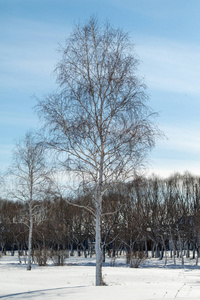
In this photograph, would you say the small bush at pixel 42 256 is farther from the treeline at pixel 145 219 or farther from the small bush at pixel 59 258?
the treeline at pixel 145 219

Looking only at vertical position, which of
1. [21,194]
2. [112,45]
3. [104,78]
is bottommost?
[21,194]

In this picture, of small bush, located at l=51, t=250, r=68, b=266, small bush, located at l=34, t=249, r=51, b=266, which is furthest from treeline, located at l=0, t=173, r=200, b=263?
small bush, located at l=34, t=249, r=51, b=266

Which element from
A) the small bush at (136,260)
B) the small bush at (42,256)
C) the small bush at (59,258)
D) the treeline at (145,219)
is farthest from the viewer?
the treeline at (145,219)

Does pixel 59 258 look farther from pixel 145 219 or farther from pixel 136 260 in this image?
pixel 145 219

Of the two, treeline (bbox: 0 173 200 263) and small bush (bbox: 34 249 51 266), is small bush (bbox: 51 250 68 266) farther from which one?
treeline (bbox: 0 173 200 263)

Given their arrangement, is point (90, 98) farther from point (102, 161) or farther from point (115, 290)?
point (115, 290)

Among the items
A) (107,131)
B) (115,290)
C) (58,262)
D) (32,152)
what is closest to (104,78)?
(107,131)

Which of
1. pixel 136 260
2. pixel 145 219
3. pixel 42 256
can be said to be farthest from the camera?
pixel 145 219

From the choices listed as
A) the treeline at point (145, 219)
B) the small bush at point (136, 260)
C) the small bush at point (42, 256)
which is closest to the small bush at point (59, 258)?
the small bush at point (42, 256)

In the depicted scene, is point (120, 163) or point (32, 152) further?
point (32, 152)

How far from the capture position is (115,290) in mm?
12070

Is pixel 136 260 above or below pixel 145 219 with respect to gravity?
below

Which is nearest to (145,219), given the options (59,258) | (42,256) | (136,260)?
(136,260)

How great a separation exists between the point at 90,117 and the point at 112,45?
3348 mm
